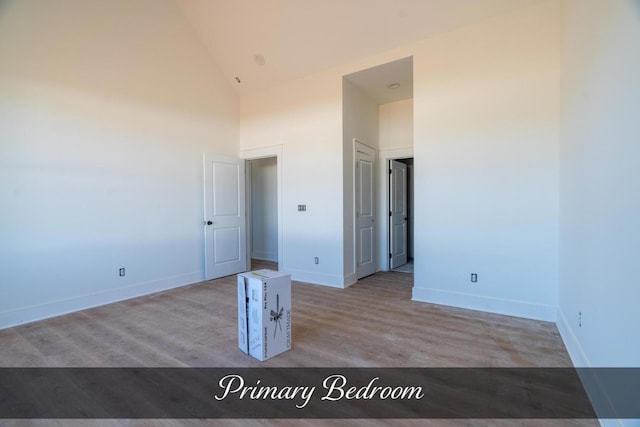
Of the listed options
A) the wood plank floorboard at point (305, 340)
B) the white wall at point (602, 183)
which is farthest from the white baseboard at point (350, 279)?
the white wall at point (602, 183)

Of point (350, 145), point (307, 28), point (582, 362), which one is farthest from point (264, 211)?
point (582, 362)

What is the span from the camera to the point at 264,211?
23.0ft

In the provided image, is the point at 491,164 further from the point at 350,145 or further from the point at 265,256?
the point at 265,256

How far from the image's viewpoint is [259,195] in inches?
279

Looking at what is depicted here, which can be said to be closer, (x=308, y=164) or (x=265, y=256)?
(x=308, y=164)

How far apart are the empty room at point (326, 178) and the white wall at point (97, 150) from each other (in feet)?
0.07

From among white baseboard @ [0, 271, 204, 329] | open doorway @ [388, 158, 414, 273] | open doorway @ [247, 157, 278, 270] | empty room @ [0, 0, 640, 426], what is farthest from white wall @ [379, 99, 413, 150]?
white baseboard @ [0, 271, 204, 329]

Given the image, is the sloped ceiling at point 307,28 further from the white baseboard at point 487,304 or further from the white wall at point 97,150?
the white baseboard at point 487,304

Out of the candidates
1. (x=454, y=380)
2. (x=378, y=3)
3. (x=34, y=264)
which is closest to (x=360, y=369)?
(x=454, y=380)

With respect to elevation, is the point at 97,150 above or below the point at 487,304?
above

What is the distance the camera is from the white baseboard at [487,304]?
10.3ft

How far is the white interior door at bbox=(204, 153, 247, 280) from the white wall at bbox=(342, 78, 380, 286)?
2.00 meters

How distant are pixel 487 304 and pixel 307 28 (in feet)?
13.4

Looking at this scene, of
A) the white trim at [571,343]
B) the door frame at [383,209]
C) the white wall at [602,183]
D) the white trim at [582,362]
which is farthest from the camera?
the door frame at [383,209]
